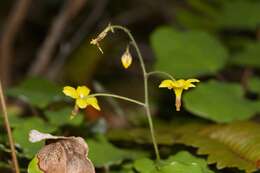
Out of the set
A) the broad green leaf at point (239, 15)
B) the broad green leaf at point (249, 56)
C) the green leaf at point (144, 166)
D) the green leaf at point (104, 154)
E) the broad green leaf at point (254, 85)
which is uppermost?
the broad green leaf at point (239, 15)

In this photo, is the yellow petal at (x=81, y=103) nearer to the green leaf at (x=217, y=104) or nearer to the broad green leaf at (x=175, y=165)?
the broad green leaf at (x=175, y=165)

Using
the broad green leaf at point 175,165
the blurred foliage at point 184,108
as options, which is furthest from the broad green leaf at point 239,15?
the broad green leaf at point 175,165

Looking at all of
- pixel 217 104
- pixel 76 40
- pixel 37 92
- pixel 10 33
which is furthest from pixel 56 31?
pixel 217 104

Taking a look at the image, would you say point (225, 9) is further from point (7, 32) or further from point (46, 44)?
point (7, 32)

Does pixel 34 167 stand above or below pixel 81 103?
below

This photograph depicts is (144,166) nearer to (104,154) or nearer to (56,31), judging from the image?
(104,154)

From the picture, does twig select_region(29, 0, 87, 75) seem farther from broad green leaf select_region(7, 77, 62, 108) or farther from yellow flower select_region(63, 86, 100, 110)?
yellow flower select_region(63, 86, 100, 110)

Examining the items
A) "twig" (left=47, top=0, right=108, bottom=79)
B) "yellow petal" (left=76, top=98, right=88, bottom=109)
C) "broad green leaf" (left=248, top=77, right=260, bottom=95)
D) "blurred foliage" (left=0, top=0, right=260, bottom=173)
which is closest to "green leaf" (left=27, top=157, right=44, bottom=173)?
"blurred foliage" (left=0, top=0, right=260, bottom=173)
